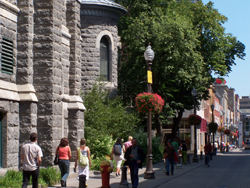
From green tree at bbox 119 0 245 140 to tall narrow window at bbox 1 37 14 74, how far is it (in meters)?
18.9

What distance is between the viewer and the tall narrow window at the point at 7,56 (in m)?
14.7

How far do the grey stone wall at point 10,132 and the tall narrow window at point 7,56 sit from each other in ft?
3.40

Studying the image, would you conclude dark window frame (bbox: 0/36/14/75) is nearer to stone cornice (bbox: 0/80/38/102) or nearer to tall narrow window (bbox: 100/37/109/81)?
stone cornice (bbox: 0/80/38/102)

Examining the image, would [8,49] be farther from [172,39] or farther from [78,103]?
[172,39]

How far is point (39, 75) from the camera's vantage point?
16.8m

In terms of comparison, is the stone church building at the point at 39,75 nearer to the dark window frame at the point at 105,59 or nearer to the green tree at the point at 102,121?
the green tree at the point at 102,121

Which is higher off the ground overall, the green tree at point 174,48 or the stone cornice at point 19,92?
the green tree at point 174,48

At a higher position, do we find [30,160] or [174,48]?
[174,48]

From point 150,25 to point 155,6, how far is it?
299 cm

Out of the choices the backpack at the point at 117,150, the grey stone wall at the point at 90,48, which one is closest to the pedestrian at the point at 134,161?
the backpack at the point at 117,150

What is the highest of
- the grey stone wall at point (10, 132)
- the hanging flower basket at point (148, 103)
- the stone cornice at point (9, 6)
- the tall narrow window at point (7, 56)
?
the stone cornice at point (9, 6)

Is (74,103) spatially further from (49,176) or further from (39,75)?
(49,176)

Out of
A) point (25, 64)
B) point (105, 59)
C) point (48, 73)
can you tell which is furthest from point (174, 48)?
point (25, 64)

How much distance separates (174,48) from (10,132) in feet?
66.6
